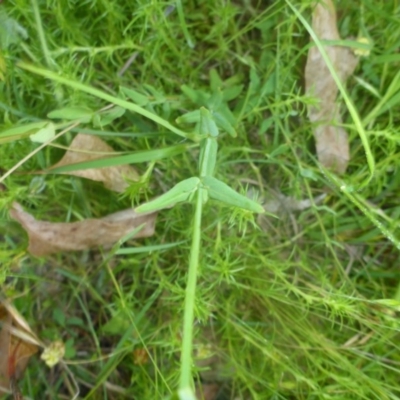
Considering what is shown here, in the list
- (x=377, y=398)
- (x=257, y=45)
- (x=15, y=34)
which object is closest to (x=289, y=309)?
(x=377, y=398)

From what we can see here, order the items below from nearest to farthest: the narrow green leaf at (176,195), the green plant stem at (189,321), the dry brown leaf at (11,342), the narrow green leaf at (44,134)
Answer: the green plant stem at (189,321), the narrow green leaf at (176,195), the narrow green leaf at (44,134), the dry brown leaf at (11,342)

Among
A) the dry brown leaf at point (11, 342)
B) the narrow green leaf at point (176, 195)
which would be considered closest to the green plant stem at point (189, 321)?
the narrow green leaf at point (176, 195)

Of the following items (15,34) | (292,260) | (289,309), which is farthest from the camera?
(292,260)

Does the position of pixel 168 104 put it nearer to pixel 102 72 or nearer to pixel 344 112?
pixel 102 72

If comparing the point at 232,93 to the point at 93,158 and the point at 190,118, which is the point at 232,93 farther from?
the point at 93,158

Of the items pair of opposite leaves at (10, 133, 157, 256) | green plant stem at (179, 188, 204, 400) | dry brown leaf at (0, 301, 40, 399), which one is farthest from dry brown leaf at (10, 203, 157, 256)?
green plant stem at (179, 188, 204, 400)

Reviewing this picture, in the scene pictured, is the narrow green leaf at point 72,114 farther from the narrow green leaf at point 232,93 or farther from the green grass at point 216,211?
the narrow green leaf at point 232,93

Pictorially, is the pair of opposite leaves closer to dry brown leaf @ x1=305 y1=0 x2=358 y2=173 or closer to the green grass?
the green grass
